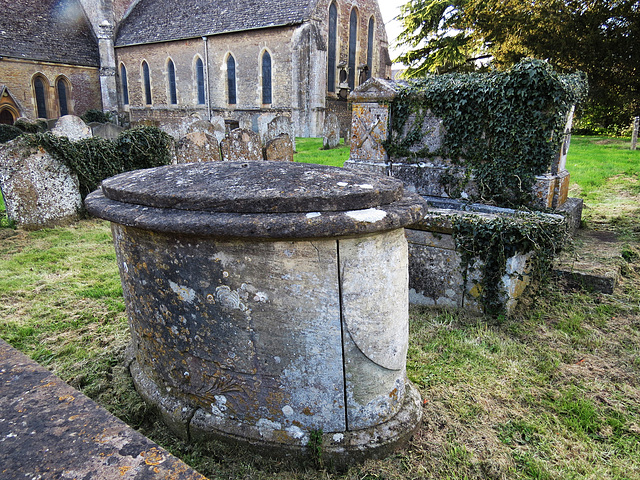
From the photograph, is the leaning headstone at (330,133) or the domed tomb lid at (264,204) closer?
the domed tomb lid at (264,204)

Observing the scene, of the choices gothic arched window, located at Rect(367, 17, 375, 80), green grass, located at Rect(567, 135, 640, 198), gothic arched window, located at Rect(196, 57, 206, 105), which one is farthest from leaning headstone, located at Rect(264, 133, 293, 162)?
gothic arched window, located at Rect(367, 17, 375, 80)

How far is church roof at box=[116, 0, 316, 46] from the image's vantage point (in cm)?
2097

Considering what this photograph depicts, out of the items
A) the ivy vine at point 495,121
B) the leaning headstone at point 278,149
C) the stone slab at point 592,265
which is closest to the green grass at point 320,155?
the leaning headstone at point 278,149

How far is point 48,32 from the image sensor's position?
24.3 metres

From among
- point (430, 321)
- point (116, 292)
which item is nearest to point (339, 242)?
point (430, 321)

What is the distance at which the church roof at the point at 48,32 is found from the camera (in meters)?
22.5

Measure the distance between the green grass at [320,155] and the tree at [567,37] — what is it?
930 centimetres

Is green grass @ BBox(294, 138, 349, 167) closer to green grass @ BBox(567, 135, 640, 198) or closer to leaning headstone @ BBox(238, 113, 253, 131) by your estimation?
green grass @ BBox(567, 135, 640, 198)

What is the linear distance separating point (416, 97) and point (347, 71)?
19.8 metres

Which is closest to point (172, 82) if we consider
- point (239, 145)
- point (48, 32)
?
point (48, 32)

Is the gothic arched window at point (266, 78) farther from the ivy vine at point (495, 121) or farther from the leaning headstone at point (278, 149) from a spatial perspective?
the ivy vine at point (495, 121)

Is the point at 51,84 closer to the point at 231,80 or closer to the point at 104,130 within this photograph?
the point at 231,80

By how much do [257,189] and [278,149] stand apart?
7.67 metres

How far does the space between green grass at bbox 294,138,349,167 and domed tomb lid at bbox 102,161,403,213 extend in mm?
8591
